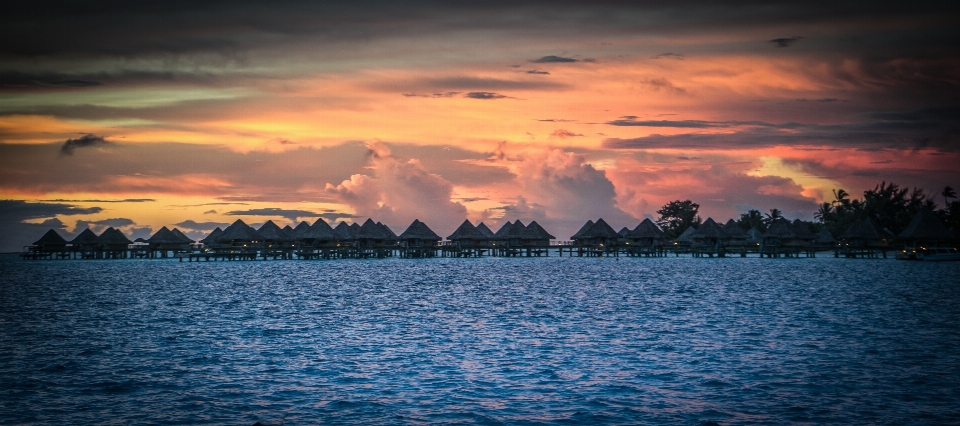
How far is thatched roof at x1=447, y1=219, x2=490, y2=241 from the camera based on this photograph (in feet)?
325

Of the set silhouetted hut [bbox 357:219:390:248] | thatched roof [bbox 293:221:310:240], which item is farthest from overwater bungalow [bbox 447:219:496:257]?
Result: thatched roof [bbox 293:221:310:240]

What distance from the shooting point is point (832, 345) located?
22328mm

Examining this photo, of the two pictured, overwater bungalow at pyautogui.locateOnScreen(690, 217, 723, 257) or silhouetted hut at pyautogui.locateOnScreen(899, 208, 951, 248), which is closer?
silhouetted hut at pyautogui.locateOnScreen(899, 208, 951, 248)

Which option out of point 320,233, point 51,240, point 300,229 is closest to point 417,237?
point 320,233

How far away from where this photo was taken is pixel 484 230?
334 feet

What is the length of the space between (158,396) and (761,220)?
12774 centimetres

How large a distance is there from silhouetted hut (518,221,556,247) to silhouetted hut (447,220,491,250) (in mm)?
5305

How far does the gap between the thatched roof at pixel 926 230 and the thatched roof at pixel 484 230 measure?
5010 centimetres

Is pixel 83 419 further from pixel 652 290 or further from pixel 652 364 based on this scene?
pixel 652 290

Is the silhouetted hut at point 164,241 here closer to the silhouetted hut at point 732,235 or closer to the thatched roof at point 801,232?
the silhouetted hut at point 732,235

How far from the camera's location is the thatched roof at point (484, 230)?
10062 centimetres

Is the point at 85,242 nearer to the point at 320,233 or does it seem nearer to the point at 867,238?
the point at 320,233

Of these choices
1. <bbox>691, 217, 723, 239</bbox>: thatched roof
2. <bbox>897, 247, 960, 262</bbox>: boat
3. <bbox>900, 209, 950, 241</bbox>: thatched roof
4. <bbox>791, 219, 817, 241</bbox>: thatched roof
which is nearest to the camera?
<bbox>897, 247, 960, 262</bbox>: boat

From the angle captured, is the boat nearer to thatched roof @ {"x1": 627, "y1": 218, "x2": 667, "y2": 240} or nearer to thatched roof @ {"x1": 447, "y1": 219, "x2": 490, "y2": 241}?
thatched roof @ {"x1": 627, "y1": 218, "x2": 667, "y2": 240}
